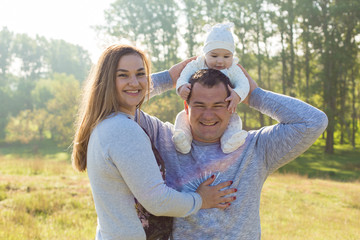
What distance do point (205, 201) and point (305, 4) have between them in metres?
26.8

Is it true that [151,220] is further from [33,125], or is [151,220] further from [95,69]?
[33,125]

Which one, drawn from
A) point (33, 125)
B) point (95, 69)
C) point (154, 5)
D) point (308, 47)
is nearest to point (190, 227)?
point (95, 69)

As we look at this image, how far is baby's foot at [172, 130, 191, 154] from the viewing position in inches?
98.7

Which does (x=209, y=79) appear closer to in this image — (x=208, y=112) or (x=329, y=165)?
(x=208, y=112)

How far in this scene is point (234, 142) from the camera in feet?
7.96

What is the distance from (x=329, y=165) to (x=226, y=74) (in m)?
24.0

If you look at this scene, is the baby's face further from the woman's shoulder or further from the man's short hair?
the woman's shoulder

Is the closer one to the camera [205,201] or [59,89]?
[205,201]

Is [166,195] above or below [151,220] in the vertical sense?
above

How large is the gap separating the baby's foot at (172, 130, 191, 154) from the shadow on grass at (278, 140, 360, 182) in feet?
58.2

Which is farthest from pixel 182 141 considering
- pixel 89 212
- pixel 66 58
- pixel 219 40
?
pixel 66 58

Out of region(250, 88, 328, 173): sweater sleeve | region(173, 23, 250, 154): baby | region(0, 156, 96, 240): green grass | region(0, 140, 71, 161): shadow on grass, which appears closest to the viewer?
region(250, 88, 328, 173): sweater sleeve

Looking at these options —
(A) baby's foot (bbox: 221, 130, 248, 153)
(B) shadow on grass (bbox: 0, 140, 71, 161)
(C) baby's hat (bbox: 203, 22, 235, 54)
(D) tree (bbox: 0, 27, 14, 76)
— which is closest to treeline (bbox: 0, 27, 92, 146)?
(D) tree (bbox: 0, 27, 14, 76)

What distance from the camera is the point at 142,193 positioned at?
1860 mm
